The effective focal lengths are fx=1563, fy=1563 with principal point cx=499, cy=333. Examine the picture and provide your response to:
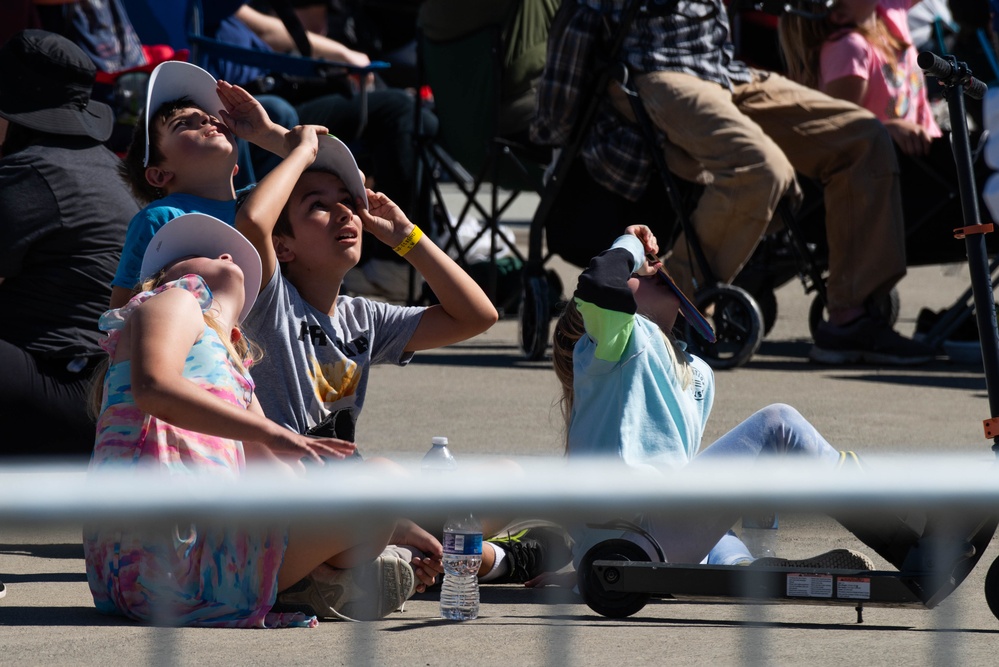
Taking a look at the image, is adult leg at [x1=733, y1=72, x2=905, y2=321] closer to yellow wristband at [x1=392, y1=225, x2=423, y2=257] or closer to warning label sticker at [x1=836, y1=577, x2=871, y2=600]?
yellow wristband at [x1=392, y1=225, x2=423, y2=257]

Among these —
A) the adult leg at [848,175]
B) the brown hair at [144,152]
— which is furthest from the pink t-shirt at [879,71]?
the brown hair at [144,152]

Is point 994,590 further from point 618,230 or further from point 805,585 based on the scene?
point 618,230

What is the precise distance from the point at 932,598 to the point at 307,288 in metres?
1.64

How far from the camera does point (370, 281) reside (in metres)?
8.16

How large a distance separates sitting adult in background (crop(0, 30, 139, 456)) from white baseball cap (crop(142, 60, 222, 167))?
34cm

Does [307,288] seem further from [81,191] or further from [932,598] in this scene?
[932,598]

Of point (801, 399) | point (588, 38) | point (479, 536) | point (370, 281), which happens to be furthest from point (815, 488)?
point (370, 281)

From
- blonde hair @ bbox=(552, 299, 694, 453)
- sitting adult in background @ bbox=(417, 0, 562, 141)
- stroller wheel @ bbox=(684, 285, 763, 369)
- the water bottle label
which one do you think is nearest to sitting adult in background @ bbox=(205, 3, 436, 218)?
sitting adult in background @ bbox=(417, 0, 562, 141)

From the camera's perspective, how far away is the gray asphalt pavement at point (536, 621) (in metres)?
2.66

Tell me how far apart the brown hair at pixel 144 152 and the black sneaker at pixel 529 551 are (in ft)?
4.15

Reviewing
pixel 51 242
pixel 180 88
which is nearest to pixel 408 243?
pixel 180 88

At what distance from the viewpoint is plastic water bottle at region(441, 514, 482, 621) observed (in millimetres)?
3475

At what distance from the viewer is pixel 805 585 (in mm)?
3289

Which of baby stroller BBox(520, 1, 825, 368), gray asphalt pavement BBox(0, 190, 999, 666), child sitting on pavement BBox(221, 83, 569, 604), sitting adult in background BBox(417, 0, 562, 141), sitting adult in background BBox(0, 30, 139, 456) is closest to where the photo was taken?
gray asphalt pavement BBox(0, 190, 999, 666)
